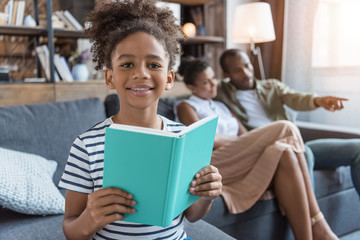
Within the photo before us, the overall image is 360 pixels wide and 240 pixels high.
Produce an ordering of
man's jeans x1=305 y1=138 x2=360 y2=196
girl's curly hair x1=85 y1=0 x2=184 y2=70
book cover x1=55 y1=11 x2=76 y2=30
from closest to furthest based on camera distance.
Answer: girl's curly hair x1=85 y1=0 x2=184 y2=70 < man's jeans x1=305 y1=138 x2=360 y2=196 < book cover x1=55 y1=11 x2=76 y2=30

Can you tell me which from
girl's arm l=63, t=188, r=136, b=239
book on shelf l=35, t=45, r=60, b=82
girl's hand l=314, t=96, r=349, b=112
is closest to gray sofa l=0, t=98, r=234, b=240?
girl's arm l=63, t=188, r=136, b=239

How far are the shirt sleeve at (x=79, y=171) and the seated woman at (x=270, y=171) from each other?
0.83 m

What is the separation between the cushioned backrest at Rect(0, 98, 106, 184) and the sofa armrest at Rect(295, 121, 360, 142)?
4.57 ft

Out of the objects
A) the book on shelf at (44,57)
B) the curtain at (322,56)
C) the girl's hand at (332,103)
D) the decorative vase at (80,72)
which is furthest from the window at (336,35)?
the book on shelf at (44,57)

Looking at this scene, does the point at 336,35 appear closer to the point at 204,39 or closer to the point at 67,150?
the point at 204,39

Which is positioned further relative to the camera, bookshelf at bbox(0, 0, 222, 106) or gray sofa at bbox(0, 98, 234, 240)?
bookshelf at bbox(0, 0, 222, 106)

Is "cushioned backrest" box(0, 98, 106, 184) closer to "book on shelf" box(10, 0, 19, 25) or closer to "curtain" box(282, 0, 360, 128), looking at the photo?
"book on shelf" box(10, 0, 19, 25)

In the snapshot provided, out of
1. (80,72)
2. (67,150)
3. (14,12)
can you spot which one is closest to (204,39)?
(80,72)

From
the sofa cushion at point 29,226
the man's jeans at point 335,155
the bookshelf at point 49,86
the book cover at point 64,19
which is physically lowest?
the sofa cushion at point 29,226

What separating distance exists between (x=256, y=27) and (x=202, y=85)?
821mm

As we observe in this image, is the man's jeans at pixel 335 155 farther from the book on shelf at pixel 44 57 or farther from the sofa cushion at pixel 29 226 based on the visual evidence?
the book on shelf at pixel 44 57

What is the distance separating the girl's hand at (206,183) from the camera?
700 millimetres

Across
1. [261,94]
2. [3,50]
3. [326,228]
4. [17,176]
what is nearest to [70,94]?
[3,50]

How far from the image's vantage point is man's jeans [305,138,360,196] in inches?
66.5
